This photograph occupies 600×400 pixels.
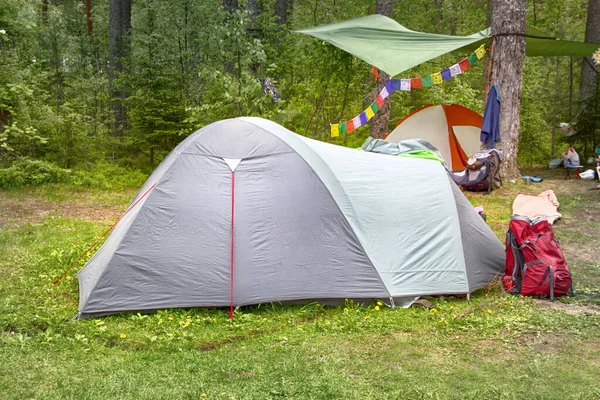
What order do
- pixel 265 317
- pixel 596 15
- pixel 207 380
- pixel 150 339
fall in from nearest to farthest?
pixel 207 380, pixel 150 339, pixel 265 317, pixel 596 15

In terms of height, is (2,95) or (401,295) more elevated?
(2,95)

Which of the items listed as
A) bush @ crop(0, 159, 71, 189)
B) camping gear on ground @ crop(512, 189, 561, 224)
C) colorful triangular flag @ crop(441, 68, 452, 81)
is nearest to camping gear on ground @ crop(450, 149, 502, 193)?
camping gear on ground @ crop(512, 189, 561, 224)

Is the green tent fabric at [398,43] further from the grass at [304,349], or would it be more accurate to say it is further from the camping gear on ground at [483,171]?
the grass at [304,349]

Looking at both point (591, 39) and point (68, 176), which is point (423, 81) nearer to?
point (591, 39)

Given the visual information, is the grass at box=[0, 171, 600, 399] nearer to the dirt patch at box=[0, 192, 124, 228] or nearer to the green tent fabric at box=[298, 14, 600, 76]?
the dirt patch at box=[0, 192, 124, 228]

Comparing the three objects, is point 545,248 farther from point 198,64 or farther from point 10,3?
point 198,64

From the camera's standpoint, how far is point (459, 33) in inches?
727

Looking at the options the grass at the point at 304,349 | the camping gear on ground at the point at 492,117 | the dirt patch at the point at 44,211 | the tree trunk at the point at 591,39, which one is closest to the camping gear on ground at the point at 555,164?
the tree trunk at the point at 591,39

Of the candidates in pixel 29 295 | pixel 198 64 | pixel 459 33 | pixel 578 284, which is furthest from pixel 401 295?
pixel 459 33

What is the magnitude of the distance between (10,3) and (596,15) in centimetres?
1092

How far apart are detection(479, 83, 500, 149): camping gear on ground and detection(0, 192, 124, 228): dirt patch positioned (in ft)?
18.8

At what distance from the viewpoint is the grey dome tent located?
4711mm

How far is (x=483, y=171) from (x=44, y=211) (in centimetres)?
644

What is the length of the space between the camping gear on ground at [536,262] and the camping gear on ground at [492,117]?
463 cm
